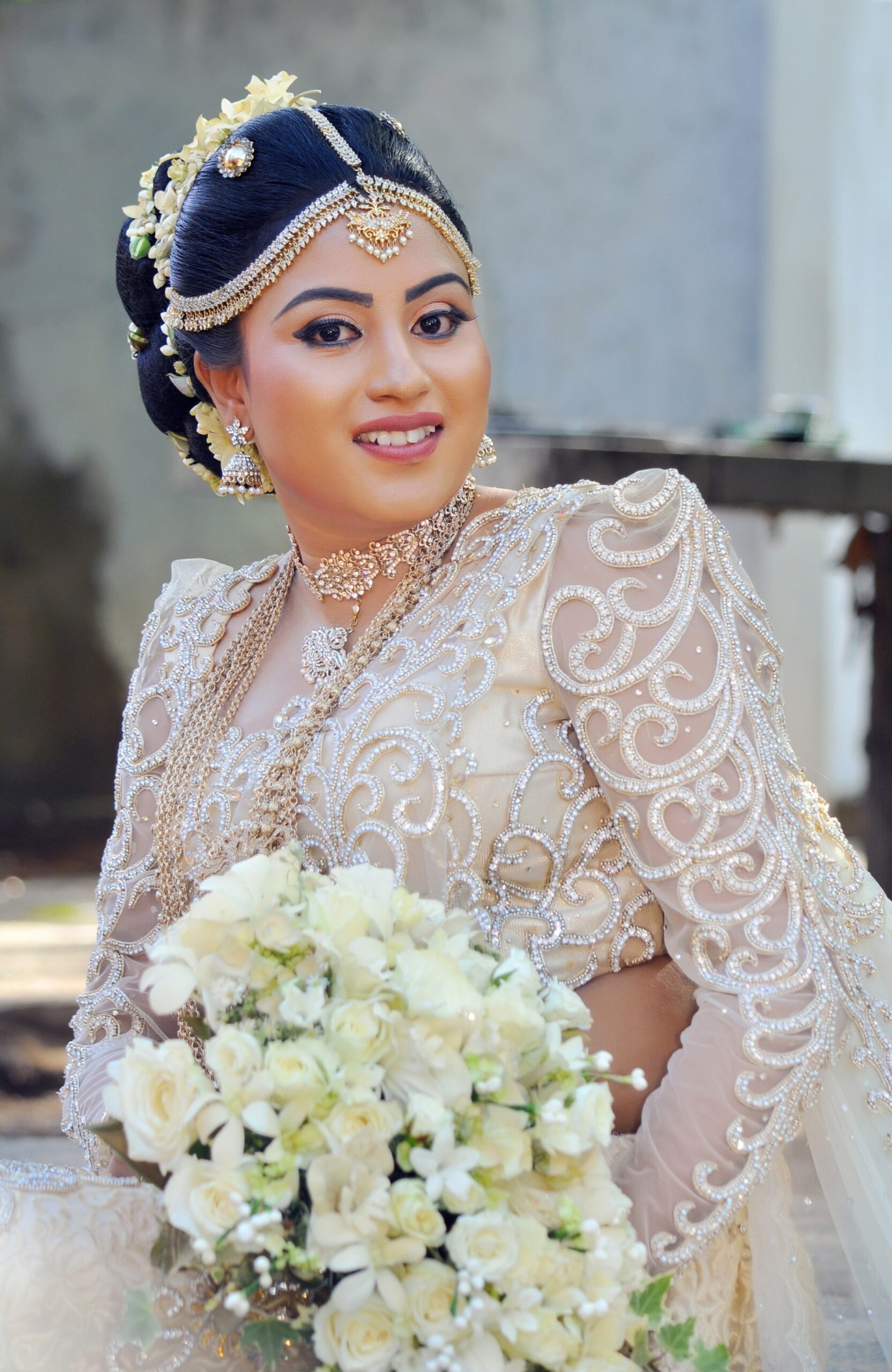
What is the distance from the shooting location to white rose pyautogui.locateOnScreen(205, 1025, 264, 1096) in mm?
1477

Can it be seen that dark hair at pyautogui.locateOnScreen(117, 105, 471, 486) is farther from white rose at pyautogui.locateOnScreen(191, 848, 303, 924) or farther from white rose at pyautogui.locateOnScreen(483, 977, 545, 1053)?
white rose at pyautogui.locateOnScreen(483, 977, 545, 1053)

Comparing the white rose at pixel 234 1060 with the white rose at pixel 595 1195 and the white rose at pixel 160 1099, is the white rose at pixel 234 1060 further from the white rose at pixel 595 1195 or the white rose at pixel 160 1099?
the white rose at pixel 595 1195

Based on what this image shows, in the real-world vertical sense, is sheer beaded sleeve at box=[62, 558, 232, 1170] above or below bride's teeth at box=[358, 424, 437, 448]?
below

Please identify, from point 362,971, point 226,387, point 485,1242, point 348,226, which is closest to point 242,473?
point 226,387

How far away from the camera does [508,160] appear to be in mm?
9117

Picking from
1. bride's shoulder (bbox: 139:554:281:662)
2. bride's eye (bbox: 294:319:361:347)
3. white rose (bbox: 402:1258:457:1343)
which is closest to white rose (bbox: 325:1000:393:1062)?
white rose (bbox: 402:1258:457:1343)

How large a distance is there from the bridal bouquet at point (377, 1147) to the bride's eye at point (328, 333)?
0.93 m

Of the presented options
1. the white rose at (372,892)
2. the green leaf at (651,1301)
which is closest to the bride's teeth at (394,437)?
the white rose at (372,892)

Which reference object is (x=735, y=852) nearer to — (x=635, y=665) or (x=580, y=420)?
(x=635, y=665)

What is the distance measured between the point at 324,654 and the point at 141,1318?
112cm

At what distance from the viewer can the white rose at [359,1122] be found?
4.74 feet

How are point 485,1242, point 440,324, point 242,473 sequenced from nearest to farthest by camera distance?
point 485,1242 → point 440,324 → point 242,473

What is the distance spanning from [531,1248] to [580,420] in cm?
808

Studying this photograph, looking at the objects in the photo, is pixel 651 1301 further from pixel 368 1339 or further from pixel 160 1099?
pixel 160 1099
